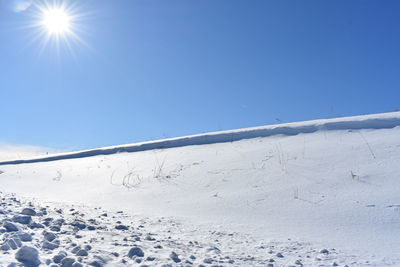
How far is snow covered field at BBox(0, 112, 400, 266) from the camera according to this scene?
2154 millimetres

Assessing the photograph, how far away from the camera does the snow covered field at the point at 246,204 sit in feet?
7.07

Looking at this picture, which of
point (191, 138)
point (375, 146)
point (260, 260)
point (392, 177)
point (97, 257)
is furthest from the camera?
point (191, 138)

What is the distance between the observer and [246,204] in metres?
3.41

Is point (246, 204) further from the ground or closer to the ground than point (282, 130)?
closer to the ground

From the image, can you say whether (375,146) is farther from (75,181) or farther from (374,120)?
(75,181)

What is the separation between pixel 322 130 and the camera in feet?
19.5

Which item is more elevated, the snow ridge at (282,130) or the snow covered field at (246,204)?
the snow ridge at (282,130)

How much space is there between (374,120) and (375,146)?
63.7 inches

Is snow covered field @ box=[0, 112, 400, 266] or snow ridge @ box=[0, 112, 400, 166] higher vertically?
snow ridge @ box=[0, 112, 400, 166]

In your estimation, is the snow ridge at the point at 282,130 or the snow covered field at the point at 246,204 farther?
the snow ridge at the point at 282,130

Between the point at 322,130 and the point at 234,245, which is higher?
the point at 322,130

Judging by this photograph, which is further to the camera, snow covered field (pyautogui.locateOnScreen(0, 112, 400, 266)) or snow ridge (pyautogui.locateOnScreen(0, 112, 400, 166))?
snow ridge (pyautogui.locateOnScreen(0, 112, 400, 166))

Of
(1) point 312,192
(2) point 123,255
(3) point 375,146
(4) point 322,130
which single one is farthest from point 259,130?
(2) point 123,255

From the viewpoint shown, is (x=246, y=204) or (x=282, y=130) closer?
(x=246, y=204)
